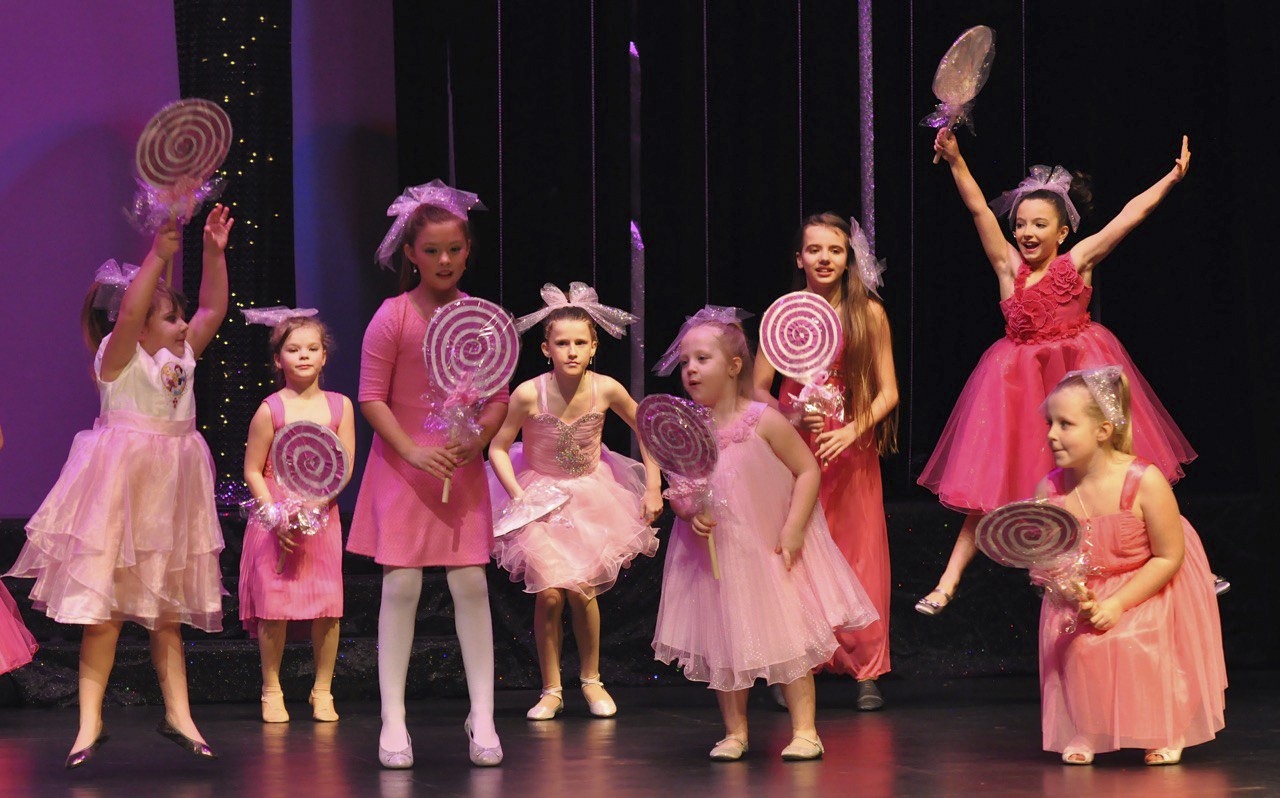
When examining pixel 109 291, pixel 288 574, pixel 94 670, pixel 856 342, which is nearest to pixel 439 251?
pixel 109 291

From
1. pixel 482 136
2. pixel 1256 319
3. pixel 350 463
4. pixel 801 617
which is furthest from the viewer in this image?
pixel 482 136

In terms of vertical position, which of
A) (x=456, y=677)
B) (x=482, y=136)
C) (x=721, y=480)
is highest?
(x=482, y=136)

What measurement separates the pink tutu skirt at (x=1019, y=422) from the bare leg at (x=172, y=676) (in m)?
2.44

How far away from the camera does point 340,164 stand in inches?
304

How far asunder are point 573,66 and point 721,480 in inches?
128

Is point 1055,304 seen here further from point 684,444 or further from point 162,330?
point 162,330

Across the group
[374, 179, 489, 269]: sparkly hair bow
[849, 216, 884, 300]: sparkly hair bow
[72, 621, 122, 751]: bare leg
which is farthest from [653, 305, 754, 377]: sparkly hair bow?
[72, 621, 122, 751]: bare leg

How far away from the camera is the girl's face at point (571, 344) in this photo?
558 centimetres

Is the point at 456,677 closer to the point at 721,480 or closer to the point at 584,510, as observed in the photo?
the point at 584,510

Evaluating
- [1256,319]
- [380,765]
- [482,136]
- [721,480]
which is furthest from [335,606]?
[1256,319]

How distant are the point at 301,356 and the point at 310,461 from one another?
74 cm

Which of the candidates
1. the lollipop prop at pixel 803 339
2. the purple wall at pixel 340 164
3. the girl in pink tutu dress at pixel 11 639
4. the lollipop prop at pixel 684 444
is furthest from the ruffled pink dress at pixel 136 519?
the purple wall at pixel 340 164

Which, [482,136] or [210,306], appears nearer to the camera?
[210,306]

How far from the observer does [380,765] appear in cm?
443
